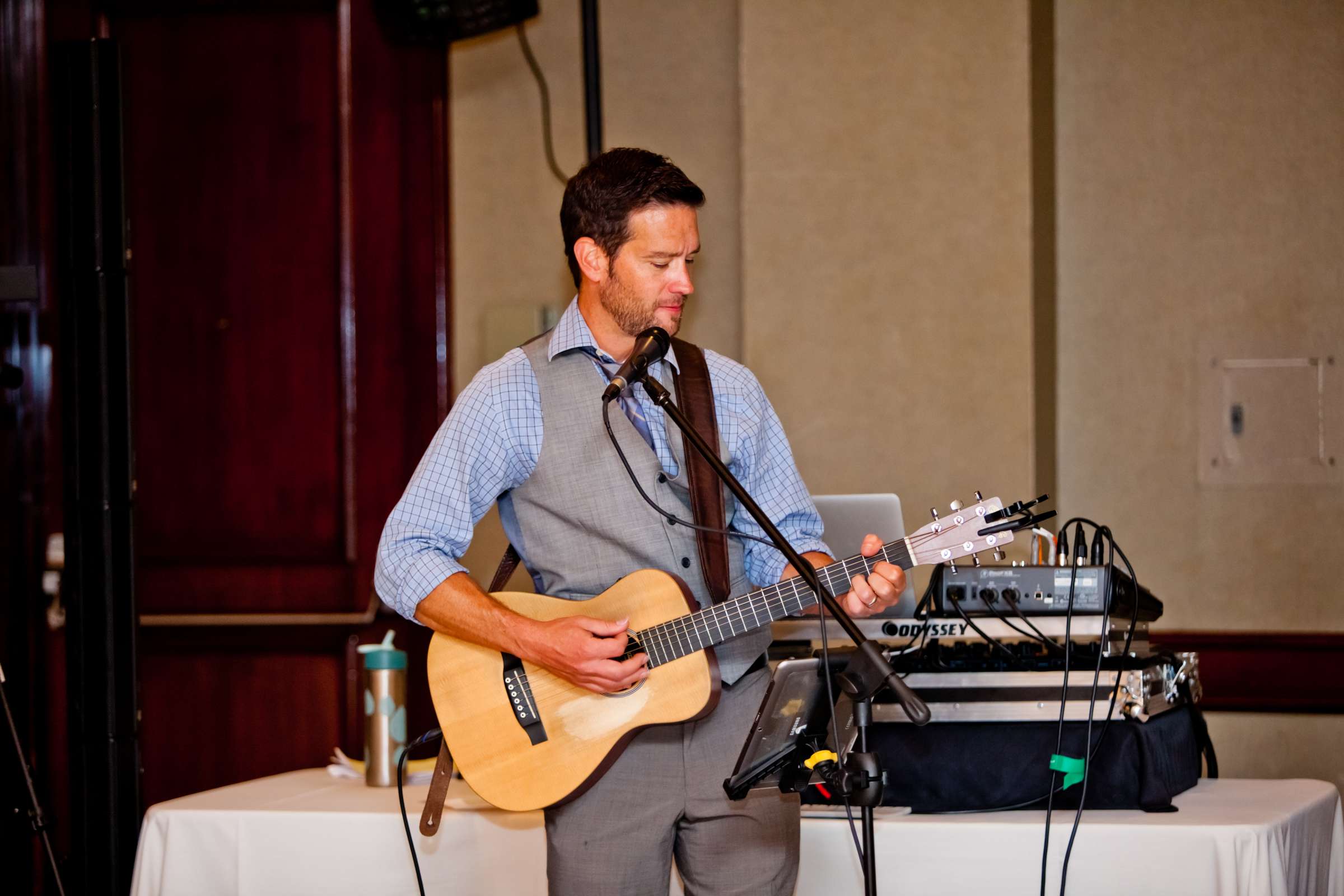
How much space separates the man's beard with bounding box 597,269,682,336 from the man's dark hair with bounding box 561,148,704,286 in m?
0.04

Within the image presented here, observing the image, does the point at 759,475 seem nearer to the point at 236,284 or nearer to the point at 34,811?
the point at 34,811

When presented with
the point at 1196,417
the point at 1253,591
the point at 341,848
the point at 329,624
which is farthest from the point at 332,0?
the point at 1253,591

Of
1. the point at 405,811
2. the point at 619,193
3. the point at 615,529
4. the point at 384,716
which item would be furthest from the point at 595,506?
the point at 384,716

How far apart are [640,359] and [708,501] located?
0.92 feet

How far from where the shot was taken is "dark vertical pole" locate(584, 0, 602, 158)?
366 centimetres

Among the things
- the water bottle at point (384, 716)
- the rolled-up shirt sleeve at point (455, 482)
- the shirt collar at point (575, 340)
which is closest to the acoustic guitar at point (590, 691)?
the rolled-up shirt sleeve at point (455, 482)

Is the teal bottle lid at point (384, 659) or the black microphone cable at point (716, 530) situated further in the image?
the teal bottle lid at point (384, 659)

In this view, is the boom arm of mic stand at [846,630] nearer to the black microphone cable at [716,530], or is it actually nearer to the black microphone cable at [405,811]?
the black microphone cable at [716,530]

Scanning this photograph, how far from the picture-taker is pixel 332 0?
3.57m

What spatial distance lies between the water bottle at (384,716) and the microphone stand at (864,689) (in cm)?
102

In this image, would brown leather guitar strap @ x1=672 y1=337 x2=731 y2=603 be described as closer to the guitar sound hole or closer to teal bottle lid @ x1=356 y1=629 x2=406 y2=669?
the guitar sound hole

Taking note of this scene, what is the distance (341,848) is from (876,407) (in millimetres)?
1840

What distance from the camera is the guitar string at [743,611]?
5.95 feet

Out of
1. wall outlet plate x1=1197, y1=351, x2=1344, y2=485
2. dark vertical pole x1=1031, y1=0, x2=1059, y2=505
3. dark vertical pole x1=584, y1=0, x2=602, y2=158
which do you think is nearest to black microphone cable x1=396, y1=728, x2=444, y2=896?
dark vertical pole x1=1031, y1=0, x2=1059, y2=505
